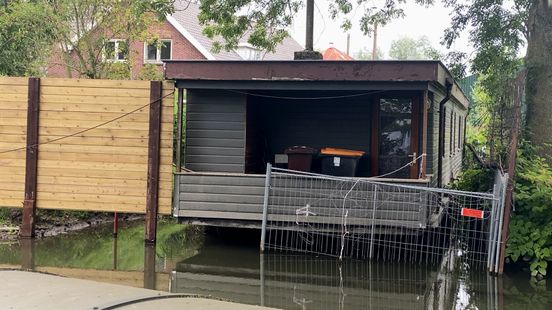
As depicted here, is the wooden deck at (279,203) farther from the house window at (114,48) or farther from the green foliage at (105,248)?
the house window at (114,48)

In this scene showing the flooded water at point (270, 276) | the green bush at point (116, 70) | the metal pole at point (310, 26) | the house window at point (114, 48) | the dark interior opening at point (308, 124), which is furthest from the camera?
the green bush at point (116, 70)

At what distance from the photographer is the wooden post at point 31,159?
437 inches

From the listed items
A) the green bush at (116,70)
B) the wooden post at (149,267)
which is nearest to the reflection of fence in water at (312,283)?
the wooden post at (149,267)

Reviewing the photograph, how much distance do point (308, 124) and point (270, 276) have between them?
5120 mm

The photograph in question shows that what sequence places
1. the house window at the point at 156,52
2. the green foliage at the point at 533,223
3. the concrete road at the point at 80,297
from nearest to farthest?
the concrete road at the point at 80,297, the green foliage at the point at 533,223, the house window at the point at 156,52

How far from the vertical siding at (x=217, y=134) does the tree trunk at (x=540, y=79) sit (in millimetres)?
5338

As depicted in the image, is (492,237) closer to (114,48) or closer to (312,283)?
(312,283)

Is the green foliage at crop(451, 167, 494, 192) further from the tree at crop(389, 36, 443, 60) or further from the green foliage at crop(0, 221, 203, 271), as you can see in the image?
the tree at crop(389, 36, 443, 60)

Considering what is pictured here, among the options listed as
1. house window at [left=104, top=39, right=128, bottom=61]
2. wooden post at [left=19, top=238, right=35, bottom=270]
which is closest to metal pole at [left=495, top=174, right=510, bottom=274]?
wooden post at [left=19, top=238, right=35, bottom=270]

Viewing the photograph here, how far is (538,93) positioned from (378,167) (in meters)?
3.25

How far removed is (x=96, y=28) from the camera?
1827 centimetres

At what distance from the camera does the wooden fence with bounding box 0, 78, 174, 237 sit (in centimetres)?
1089

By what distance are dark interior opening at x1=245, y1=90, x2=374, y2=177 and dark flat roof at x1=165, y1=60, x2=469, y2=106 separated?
165 cm

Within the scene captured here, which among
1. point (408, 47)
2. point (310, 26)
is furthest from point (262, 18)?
point (408, 47)
